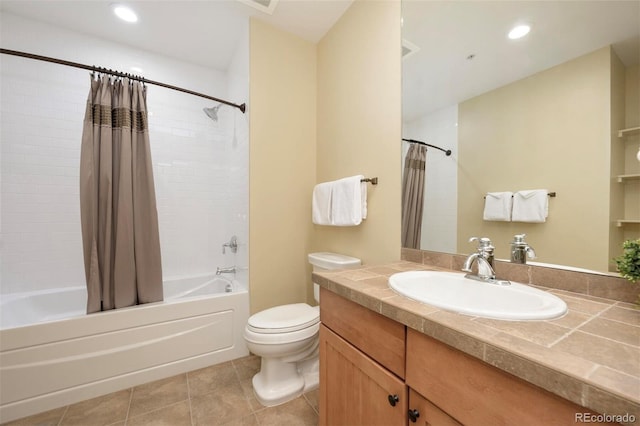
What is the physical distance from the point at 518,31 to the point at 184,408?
2.37 meters

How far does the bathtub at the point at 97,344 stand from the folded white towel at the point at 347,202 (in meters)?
0.95

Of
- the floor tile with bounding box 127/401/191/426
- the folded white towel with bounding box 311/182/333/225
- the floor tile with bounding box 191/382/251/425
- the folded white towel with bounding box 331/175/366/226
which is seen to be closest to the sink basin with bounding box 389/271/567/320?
the folded white towel with bounding box 331/175/366/226

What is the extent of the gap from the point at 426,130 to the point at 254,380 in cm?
179

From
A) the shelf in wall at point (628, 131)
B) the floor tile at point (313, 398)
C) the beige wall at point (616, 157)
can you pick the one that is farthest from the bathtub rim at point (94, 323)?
the shelf in wall at point (628, 131)

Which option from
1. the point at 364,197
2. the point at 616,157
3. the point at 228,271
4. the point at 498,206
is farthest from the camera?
the point at 228,271

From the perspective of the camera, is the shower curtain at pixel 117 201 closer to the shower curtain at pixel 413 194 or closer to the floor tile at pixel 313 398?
the floor tile at pixel 313 398

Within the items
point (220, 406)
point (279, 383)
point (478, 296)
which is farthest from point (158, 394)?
point (478, 296)

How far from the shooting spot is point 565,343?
48 cm

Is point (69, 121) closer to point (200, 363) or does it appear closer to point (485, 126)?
point (200, 363)

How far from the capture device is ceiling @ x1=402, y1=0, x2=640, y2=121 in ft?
Answer: 2.55

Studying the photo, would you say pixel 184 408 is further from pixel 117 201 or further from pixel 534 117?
pixel 534 117

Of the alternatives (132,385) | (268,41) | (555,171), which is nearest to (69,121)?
(268,41)

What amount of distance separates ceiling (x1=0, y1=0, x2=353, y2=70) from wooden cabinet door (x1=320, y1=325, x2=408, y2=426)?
6.97 ft

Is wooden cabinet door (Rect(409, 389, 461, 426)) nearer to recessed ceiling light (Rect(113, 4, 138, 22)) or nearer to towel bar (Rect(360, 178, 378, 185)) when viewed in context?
towel bar (Rect(360, 178, 378, 185))
